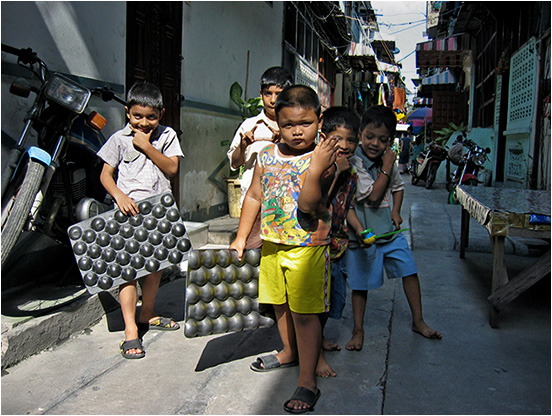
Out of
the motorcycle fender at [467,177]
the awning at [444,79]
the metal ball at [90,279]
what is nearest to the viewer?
the metal ball at [90,279]

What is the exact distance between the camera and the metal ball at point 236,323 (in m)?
2.42

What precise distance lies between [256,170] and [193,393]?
1092 mm

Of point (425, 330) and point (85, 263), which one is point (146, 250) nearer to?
point (85, 263)

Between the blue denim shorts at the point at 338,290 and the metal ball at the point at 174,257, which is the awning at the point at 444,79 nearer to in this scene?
the blue denim shorts at the point at 338,290

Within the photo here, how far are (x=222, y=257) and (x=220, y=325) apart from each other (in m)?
0.33

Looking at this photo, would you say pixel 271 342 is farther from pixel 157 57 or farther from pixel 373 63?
pixel 373 63

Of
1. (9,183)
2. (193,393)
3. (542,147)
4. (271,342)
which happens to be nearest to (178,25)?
(9,183)

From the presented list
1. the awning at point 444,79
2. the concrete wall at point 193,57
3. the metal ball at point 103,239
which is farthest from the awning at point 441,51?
the metal ball at point 103,239

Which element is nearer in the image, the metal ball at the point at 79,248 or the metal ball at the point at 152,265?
the metal ball at the point at 79,248

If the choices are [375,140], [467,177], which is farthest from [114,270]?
[467,177]

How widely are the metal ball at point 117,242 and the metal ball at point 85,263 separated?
0.50 feet

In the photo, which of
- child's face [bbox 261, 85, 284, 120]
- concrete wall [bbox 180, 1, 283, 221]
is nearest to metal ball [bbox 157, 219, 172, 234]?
child's face [bbox 261, 85, 284, 120]

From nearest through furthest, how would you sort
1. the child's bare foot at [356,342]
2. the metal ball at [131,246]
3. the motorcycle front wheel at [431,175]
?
the metal ball at [131,246] → the child's bare foot at [356,342] → the motorcycle front wheel at [431,175]

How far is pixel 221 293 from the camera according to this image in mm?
2410
